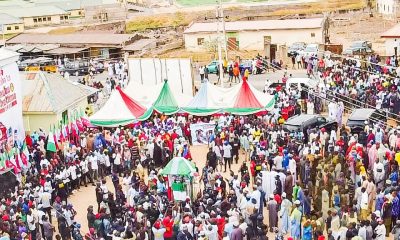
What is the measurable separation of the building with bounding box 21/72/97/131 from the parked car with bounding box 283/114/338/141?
927 centimetres

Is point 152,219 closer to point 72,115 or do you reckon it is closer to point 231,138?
point 231,138

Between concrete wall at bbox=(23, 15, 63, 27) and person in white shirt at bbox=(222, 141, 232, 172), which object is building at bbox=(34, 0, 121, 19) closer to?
concrete wall at bbox=(23, 15, 63, 27)

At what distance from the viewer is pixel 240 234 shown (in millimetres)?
15883

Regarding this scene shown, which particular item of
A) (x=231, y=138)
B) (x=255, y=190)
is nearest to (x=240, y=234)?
(x=255, y=190)

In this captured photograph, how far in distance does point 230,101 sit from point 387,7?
30.2 m

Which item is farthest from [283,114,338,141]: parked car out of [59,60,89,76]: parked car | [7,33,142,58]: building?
[7,33,142,58]: building

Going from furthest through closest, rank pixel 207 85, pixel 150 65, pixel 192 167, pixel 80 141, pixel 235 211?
pixel 150 65 < pixel 207 85 < pixel 80 141 < pixel 192 167 < pixel 235 211

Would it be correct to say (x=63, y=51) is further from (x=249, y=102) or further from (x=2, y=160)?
(x=2, y=160)

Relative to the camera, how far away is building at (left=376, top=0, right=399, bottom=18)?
51.3 metres

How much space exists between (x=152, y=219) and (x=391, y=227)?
19.6 feet

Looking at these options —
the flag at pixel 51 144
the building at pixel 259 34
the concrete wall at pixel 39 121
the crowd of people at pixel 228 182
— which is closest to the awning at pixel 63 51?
the building at pixel 259 34

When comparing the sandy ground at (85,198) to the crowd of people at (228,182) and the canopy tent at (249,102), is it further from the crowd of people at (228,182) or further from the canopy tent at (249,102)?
the canopy tent at (249,102)

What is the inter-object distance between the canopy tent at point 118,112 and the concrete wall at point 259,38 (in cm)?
1744

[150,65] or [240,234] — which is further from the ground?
[150,65]
